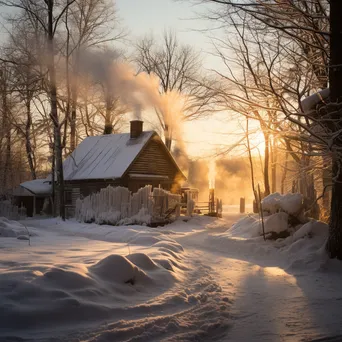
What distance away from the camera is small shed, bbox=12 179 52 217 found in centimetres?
3147

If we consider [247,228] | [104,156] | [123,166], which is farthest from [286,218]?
[104,156]

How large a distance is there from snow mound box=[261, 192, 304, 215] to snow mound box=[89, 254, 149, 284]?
8.09m

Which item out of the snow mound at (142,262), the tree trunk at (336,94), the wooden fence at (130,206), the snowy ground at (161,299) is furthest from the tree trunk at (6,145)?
the tree trunk at (336,94)

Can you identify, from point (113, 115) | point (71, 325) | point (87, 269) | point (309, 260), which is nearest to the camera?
point (71, 325)

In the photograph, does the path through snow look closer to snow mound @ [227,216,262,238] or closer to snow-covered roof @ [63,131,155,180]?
snow mound @ [227,216,262,238]

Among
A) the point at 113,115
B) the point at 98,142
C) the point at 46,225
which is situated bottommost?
the point at 46,225

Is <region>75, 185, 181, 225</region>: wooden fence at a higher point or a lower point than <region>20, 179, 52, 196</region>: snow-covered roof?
lower

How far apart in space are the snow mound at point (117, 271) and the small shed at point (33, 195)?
26.2 m

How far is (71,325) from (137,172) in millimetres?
22679

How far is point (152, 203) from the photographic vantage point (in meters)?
20.8

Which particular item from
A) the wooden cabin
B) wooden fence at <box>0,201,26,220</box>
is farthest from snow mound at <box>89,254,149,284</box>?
wooden fence at <box>0,201,26,220</box>

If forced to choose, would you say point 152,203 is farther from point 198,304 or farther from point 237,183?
point 237,183

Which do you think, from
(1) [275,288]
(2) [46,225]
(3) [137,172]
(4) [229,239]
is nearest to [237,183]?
(3) [137,172]

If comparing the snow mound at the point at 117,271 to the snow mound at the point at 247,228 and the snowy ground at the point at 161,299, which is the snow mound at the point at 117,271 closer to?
the snowy ground at the point at 161,299
